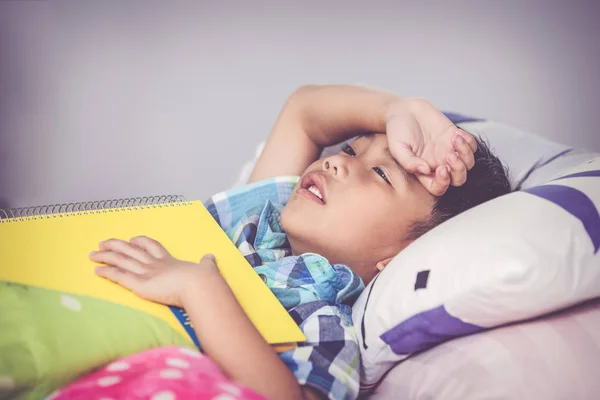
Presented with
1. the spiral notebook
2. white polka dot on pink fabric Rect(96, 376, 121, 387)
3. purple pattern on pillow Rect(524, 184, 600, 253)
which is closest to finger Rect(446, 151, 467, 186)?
purple pattern on pillow Rect(524, 184, 600, 253)

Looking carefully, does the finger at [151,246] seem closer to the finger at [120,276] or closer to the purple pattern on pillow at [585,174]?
the finger at [120,276]

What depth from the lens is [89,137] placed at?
125cm

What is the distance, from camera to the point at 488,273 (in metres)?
0.61

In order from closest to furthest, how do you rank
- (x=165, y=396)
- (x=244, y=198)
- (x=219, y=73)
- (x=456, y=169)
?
(x=165, y=396) < (x=456, y=169) < (x=244, y=198) < (x=219, y=73)

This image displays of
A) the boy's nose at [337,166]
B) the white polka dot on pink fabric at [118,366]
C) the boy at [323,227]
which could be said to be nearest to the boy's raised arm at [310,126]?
the boy at [323,227]

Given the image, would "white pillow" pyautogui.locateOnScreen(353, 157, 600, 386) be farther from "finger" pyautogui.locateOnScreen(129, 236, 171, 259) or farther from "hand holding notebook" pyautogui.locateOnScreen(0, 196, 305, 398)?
"finger" pyautogui.locateOnScreen(129, 236, 171, 259)

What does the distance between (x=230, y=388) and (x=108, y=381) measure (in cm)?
11

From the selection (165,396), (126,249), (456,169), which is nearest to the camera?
(165,396)

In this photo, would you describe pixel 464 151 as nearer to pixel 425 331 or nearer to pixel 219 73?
pixel 425 331

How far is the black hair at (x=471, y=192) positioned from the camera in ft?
2.82

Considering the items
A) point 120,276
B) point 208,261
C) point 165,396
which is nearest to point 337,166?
point 208,261

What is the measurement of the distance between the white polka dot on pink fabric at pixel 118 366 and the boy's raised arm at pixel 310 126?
615 mm

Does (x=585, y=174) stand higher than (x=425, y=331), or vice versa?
(x=585, y=174)

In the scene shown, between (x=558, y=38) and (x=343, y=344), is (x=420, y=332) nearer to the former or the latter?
(x=343, y=344)
